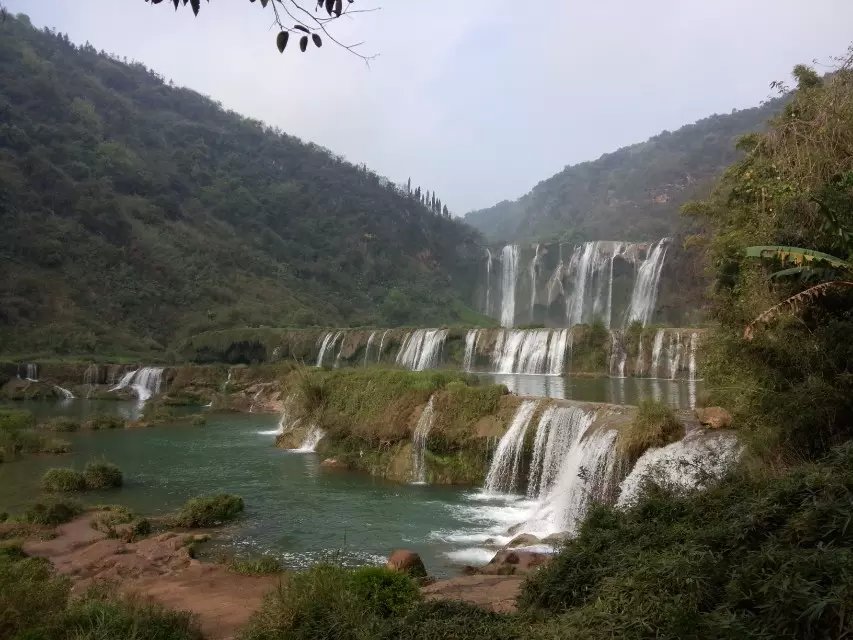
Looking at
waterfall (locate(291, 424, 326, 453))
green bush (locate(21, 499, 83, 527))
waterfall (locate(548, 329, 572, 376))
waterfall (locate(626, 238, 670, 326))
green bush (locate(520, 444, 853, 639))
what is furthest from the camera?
waterfall (locate(626, 238, 670, 326))

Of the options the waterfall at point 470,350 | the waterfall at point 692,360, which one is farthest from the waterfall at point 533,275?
the waterfall at point 692,360

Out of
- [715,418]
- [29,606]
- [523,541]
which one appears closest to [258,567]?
[29,606]

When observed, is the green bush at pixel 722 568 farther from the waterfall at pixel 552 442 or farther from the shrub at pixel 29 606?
the waterfall at pixel 552 442

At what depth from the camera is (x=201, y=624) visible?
19.9 ft

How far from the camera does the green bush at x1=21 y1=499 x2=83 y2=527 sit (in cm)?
1070

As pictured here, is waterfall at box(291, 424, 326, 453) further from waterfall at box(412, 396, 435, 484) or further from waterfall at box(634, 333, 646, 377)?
waterfall at box(634, 333, 646, 377)

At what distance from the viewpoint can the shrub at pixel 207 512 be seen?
10.9 metres

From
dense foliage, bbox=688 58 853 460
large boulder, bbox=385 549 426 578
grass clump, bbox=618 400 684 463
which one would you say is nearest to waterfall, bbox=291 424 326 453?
grass clump, bbox=618 400 684 463

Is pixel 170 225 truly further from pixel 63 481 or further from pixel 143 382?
pixel 63 481

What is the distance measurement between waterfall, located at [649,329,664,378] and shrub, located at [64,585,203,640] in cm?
2143

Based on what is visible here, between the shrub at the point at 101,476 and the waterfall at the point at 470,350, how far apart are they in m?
17.6

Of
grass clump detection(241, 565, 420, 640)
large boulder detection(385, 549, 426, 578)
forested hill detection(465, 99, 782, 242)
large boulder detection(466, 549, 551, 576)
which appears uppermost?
forested hill detection(465, 99, 782, 242)

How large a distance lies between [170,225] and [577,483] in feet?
201

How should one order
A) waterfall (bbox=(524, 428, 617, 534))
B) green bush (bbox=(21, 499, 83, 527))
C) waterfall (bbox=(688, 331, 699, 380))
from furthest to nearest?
waterfall (bbox=(688, 331, 699, 380)), green bush (bbox=(21, 499, 83, 527)), waterfall (bbox=(524, 428, 617, 534))
